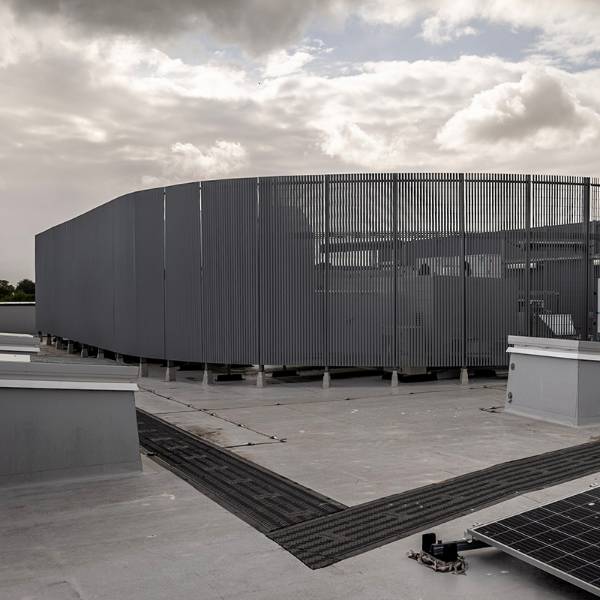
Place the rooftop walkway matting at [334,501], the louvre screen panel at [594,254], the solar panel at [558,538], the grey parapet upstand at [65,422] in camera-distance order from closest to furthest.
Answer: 1. the solar panel at [558,538]
2. the rooftop walkway matting at [334,501]
3. the grey parapet upstand at [65,422]
4. the louvre screen panel at [594,254]

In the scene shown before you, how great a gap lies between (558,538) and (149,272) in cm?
1446

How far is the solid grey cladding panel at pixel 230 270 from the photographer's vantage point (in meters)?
16.2

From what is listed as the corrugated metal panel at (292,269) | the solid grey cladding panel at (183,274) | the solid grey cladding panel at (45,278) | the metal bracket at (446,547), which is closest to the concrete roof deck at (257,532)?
the metal bracket at (446,547)

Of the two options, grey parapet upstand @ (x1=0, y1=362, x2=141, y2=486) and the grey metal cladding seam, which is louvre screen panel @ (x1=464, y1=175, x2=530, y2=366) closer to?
the grey metal cladding seam

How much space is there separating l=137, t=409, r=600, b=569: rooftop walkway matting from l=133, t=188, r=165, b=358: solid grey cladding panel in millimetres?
8757

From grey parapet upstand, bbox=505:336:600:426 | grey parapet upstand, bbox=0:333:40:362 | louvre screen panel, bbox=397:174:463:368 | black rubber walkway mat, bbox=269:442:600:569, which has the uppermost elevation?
louvre screen panel, bbox=397:174:463:368

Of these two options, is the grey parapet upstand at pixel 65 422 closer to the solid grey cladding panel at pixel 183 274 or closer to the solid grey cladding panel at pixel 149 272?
the solid grey cladding panel at pixel 183 274

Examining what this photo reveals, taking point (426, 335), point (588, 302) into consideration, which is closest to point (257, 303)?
point (426, 335)

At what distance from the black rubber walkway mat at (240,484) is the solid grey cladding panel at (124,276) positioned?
357 inches

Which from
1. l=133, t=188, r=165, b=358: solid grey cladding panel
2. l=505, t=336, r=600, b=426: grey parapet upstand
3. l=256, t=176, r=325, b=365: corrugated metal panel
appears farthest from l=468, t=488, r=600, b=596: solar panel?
l=133, t=188, r=165, b=358: solid grey cladding panel

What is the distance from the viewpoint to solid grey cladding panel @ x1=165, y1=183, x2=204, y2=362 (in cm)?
1683

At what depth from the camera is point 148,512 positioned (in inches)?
255

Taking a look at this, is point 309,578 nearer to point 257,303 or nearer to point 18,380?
point 18,380

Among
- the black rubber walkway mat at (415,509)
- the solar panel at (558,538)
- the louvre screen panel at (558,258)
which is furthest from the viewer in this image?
the louvre screen panel at (558,258)
